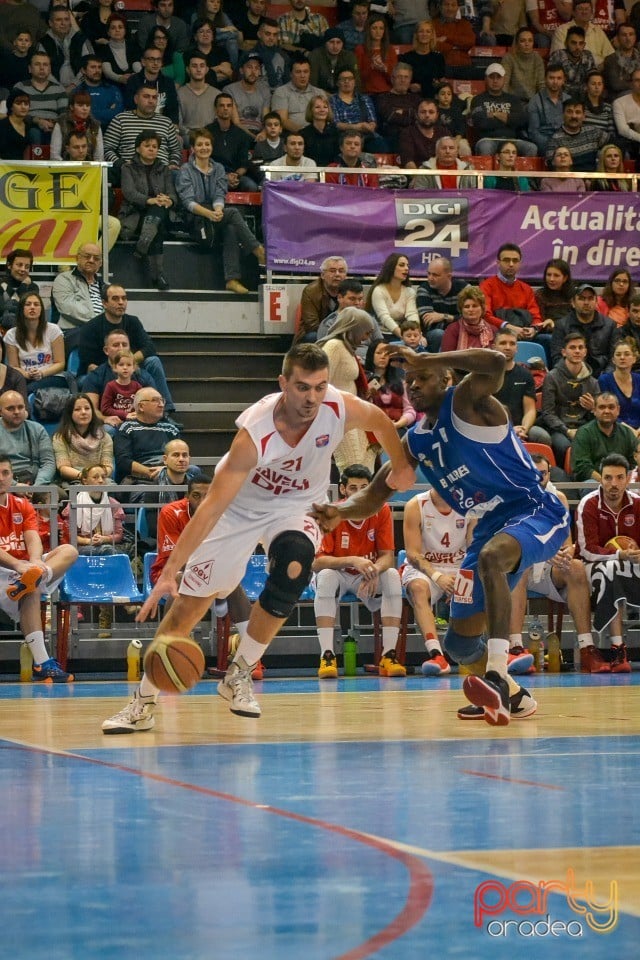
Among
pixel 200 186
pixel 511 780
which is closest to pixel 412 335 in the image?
pixel 200 186

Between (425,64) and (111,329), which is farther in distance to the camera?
(425,64)

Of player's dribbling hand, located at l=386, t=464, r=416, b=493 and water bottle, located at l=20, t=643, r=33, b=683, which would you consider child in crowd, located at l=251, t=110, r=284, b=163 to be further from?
player's dribbling hand, located at l=386, t=464, r=416, b=493

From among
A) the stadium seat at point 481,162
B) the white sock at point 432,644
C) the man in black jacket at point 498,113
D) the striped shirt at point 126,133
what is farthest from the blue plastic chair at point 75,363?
the man in black jacket at point 498,113

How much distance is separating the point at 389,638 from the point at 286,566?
5.13 meters

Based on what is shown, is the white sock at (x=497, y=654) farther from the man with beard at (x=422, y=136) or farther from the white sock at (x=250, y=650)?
the man with beard at (x=422, y=136)

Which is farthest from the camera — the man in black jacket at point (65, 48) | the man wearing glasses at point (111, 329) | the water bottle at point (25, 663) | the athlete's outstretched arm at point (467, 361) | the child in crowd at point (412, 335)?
the man in black jacket at point (65, 48)

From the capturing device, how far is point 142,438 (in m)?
13.1

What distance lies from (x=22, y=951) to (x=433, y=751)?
3492mm

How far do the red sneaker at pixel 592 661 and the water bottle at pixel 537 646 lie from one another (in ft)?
1.29

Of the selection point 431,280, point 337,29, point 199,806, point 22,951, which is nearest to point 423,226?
point 431,280

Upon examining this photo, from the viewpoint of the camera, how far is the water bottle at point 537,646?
12.5 meters

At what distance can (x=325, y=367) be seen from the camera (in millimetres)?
6703

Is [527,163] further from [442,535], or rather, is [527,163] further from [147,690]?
[147,690]

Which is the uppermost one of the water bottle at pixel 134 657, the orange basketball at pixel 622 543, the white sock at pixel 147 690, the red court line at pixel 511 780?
the red court line at pixel 511 780
